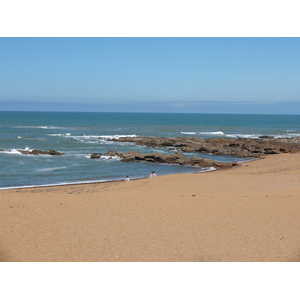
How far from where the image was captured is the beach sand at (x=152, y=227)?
25.9 ft

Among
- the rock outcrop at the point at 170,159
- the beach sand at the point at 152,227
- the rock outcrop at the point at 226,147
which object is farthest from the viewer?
the rock outcrop at the point at 226,147

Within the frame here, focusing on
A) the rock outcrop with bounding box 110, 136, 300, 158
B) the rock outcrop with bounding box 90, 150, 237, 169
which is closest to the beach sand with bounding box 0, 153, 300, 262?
the rock outcrop with bounding box 90, 150, 237, 169

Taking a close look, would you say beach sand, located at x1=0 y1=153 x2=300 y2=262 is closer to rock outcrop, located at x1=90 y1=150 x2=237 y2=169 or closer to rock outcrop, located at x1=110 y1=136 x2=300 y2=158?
rock outcrop, located at x1=90 y1=150 x2=237 y2=169

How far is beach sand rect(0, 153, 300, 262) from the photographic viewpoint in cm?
789

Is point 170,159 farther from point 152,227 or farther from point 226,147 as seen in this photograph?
point 152,227

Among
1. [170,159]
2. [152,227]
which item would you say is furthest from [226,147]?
[152,227]

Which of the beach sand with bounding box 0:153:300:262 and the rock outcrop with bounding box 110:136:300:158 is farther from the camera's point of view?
the rock outcrop with bounding box 110:136:300:158

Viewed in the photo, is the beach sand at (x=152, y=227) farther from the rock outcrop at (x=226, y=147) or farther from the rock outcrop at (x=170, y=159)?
the rock outcrop at (x=226, y=147)

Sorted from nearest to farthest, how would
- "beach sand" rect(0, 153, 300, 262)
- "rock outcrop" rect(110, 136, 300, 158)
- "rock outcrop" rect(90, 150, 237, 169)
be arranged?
"beach sand" rect(0, 153, 300, 262), "rock outcrop" rect(90, 150, 237, 169), "rock outcrop" rect(110, 136, 300, 158)


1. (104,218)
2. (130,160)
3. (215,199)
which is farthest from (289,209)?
(130,160)

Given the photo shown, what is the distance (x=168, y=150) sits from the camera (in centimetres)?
4184

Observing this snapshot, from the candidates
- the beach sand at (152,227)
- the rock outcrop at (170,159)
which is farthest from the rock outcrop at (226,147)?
the beach sand at (152,227)

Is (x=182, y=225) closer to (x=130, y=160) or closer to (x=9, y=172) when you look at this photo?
(x=9, y=172)

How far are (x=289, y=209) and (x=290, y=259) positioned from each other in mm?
4518
